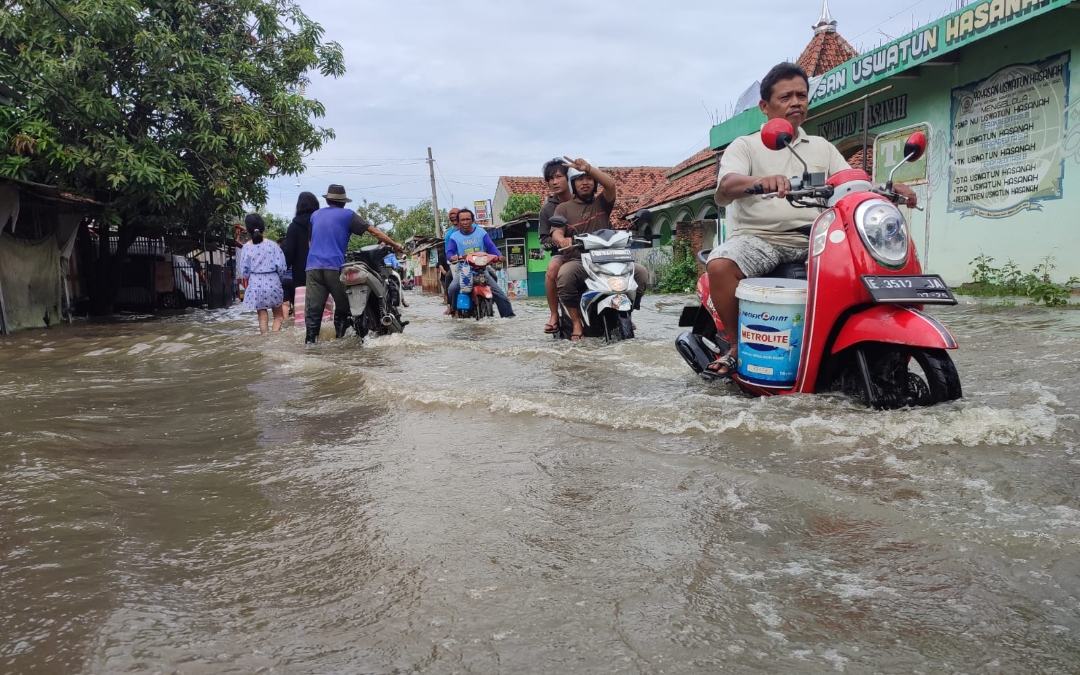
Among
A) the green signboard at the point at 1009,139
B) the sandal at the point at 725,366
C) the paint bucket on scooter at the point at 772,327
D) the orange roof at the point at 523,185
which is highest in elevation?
the orange roof at the point at 523,185

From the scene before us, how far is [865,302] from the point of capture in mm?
3160

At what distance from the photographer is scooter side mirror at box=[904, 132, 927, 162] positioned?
10.7ft

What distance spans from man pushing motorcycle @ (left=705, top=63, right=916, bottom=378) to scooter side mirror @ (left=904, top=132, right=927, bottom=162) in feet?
1.32

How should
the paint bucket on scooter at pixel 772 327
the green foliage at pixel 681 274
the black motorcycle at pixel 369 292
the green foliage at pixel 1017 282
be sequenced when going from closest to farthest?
1. the paint bucket on scooter at pixel 772 327
2. the black motorcycle at pixel 369 292
3. the green foliage at pixel 1017 282
4. the green foliage at pixel 681 274

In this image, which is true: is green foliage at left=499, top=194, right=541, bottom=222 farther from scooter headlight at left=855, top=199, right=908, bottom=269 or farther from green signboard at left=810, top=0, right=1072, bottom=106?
scooter headlight at left=855, top=199, right=908, bottom=269

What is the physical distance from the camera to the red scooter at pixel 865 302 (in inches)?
119

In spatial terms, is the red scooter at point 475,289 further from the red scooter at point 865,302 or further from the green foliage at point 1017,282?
the red scooter at point 865,302

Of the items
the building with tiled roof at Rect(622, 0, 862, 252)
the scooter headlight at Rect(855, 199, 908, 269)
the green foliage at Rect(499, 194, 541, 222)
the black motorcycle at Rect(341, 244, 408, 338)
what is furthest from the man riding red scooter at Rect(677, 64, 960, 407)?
the green foliage at Rect(499, 194, 541, 222)

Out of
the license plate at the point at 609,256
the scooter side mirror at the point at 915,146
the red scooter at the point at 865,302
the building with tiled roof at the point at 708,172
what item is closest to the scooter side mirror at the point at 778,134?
the red scooter at the point at 865,302

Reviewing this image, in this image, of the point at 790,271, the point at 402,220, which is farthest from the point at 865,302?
the point at 402,220

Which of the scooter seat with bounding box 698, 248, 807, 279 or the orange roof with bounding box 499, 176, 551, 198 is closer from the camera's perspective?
the scooter seat with bounding box 698, 248, 807, 279

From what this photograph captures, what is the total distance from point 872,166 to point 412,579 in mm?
11920

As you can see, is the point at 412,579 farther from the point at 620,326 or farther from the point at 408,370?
the point at 620,326

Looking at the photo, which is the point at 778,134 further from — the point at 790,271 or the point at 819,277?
the point at 790,271
